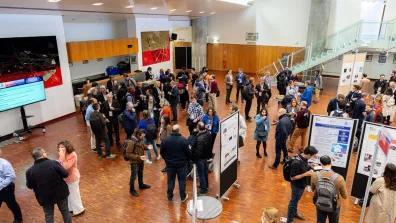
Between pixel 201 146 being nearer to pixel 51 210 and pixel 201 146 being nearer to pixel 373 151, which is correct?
pixel 51 210

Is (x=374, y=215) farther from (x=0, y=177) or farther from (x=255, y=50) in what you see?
(x=255, y=50)

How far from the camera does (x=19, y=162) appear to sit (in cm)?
683

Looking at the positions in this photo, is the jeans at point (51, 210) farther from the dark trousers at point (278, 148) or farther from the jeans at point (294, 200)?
the dark trousers at point (278, 148)

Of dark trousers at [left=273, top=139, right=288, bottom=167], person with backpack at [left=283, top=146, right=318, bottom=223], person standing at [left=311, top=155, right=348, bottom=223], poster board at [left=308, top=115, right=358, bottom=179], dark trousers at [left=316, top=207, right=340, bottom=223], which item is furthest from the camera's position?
dark trousers at [left=273, top=139, right=288, bottom=167]

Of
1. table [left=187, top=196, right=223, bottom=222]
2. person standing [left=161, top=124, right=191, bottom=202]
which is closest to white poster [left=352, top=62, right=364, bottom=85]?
person standing [left=161, top=124, right=191, bottom=202]

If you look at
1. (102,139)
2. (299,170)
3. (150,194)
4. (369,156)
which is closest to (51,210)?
(150,194)

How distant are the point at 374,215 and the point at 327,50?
40.9 feet

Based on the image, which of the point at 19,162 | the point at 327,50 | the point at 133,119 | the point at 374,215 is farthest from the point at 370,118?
the point at 327,50

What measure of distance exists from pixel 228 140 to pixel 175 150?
0.96 meters

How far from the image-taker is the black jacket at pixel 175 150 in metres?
4.66

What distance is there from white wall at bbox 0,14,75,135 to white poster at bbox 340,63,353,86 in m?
10.4

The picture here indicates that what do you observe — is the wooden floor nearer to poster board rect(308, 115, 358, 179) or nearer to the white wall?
poster board rect(308, 115, 358, 179)

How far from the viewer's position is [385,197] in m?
3.57

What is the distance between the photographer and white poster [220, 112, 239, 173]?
15.2 feet
